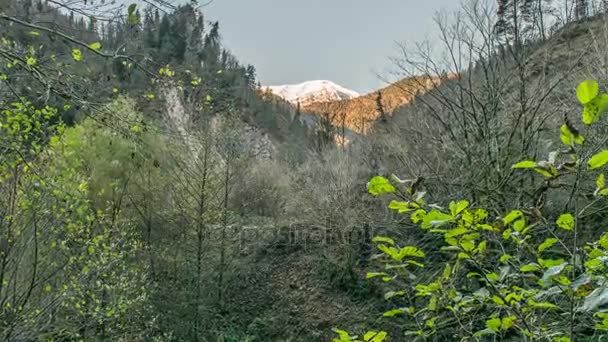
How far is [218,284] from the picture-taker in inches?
408

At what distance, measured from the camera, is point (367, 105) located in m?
20.5

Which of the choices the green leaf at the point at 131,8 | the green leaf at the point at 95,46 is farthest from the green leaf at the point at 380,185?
the green leaf at the point at 95,46

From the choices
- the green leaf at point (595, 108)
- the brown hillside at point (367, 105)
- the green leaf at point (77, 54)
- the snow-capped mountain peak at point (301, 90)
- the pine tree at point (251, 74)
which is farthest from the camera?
the pine tree at point (251, 74)

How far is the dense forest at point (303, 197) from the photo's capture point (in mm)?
1440

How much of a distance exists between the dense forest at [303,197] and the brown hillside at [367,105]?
0.12 metres

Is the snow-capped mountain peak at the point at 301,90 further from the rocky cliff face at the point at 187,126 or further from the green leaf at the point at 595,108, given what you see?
the green leaf at the point at 595,108

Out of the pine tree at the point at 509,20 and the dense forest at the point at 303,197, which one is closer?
the dense forest at the point at 303,197

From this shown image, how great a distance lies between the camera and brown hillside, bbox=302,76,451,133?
8.05m

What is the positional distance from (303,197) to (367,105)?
9.50 m

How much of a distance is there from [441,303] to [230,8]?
2.62 metres

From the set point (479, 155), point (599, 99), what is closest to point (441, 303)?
point (599, 99)

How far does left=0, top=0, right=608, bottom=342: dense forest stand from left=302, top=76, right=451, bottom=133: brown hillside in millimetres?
120

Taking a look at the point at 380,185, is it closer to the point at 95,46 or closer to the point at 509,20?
the point at 95,46

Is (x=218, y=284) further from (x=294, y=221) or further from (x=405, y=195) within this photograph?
(x=405, y=195)
